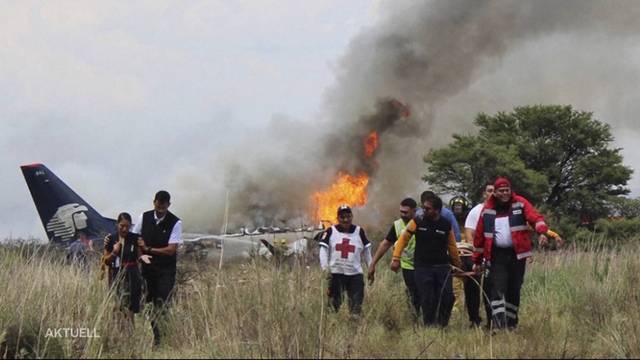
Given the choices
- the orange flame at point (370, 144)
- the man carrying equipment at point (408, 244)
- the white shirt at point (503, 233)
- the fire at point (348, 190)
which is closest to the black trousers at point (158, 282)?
the man carrying equipment at point (408, 244)

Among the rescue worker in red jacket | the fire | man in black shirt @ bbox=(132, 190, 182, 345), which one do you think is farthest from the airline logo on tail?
the fire

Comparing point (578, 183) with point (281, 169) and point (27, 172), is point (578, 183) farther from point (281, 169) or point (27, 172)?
point (27, 172)

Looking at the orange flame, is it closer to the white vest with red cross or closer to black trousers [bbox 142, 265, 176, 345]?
the white vest with red cross

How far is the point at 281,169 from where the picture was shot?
4294 cm

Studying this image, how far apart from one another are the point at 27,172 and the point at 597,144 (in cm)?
2413

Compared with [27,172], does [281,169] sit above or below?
above

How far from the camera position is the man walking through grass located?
8.21 m

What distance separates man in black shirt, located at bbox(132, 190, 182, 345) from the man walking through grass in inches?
64.0

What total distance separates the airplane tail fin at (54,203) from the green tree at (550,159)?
53.7ft

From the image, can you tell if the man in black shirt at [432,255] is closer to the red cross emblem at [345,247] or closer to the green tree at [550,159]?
the red cross emblem at [345,247]

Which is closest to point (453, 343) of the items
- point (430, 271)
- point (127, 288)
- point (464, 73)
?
point (430, 271)

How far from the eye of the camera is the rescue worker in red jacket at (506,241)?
7.27 metres

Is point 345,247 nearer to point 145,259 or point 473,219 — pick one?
point 473,219

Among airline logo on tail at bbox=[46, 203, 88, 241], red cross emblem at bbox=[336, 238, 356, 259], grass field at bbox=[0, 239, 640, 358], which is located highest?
airline logo on tail at bbox=[46, 203, 88, 241]
